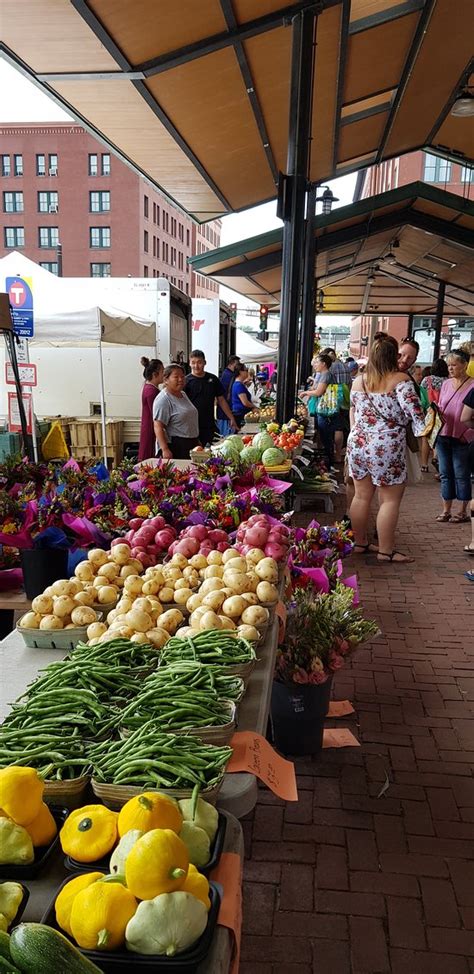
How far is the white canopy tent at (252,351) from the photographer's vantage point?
93.1 ft

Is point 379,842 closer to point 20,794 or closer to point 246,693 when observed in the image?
point 246,693

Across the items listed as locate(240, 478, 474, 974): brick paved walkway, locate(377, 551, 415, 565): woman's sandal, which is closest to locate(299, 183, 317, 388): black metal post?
locate(377, 551, 415, 565): woman's sandal

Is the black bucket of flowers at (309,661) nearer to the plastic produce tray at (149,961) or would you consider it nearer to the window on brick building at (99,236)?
the plastic produce tray at (149,961)

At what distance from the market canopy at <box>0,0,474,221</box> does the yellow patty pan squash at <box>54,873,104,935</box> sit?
16.1 ft

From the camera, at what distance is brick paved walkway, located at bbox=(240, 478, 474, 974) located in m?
2.45

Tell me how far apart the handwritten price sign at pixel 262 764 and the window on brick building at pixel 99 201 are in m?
65.6

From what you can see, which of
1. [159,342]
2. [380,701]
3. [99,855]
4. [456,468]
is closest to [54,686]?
[99,855]

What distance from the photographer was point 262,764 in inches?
73.2

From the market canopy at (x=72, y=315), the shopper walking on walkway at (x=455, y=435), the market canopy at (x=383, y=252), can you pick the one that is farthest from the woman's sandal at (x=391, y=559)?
the market canopy at (x=383, y=252)

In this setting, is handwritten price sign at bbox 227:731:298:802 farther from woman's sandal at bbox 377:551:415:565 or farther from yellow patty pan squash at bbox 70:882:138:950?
woman's sandal at bbox 377:551:415:565

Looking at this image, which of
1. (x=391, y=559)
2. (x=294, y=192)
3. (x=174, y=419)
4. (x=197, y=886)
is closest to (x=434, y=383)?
(x=294, y=192)

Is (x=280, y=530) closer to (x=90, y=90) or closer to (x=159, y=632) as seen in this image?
(x=159, y=632)

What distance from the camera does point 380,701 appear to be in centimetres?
418

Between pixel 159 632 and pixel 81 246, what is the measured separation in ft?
213
